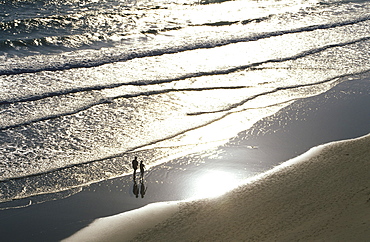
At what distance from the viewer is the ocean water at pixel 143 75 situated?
10094 mm

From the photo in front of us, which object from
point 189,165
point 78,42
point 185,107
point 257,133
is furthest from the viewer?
point 78,42

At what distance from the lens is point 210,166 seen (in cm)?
939

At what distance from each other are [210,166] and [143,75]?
6097mm

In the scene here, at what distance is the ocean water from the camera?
33.1ft

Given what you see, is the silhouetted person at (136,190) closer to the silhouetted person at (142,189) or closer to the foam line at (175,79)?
the silhouetted person at (142,189)

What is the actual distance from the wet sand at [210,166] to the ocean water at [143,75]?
37 cm

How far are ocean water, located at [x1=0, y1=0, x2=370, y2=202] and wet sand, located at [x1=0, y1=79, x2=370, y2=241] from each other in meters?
0.37

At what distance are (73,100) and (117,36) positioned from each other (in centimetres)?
769

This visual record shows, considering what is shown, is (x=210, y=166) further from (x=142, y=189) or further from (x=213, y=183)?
(x=142, y=189)

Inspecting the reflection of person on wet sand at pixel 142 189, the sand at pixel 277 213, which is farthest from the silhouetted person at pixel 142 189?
the sand at pixel 277 213

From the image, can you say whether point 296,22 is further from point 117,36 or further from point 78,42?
point 78,42

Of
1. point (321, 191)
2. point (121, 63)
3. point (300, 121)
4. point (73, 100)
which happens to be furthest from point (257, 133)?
point (121, 63)

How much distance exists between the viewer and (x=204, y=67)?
15.8 metres

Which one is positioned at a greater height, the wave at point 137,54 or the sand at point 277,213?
the wave at point 137,54
